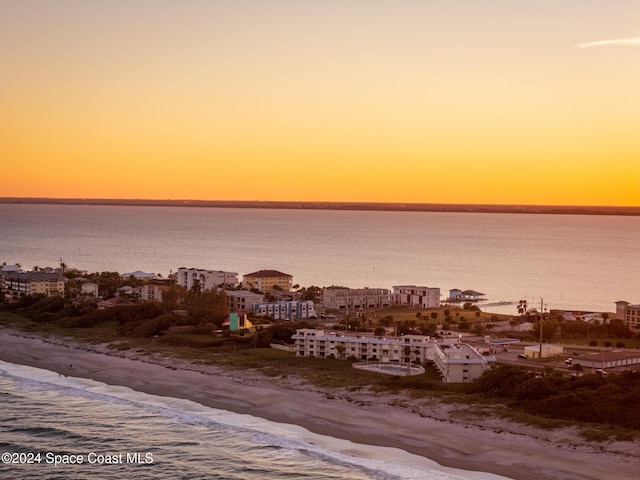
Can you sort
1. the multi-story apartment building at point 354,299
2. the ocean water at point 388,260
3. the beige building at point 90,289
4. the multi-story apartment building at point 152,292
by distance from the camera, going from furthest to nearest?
the ocean water at point 388,260 < the beige building at point 90,289 < the multi-story apartment building at point 354,299 < the multi-story apartment building at point 152,292

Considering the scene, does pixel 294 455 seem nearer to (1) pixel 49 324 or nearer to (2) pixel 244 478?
(2) pixel 244 478

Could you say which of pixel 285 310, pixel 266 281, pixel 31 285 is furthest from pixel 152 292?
pixel 266 281

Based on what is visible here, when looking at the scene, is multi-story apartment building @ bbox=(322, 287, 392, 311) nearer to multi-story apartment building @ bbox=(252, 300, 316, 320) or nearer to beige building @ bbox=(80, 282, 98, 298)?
multi-story apartment building @ bbox=(252, 300, 316, 320)

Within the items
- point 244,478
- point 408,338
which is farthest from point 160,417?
point 408,338

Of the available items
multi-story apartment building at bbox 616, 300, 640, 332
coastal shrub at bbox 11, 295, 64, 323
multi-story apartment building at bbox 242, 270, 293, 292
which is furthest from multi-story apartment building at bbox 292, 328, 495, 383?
multi-story apartment building at bbox 242, 270, 293, 292

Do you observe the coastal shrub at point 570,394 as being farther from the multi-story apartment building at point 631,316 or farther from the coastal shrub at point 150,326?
the multi-story apartment building at point 631,316

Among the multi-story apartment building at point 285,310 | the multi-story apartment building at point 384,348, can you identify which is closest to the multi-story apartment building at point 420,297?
the multi-story apartment building at point 285,310
